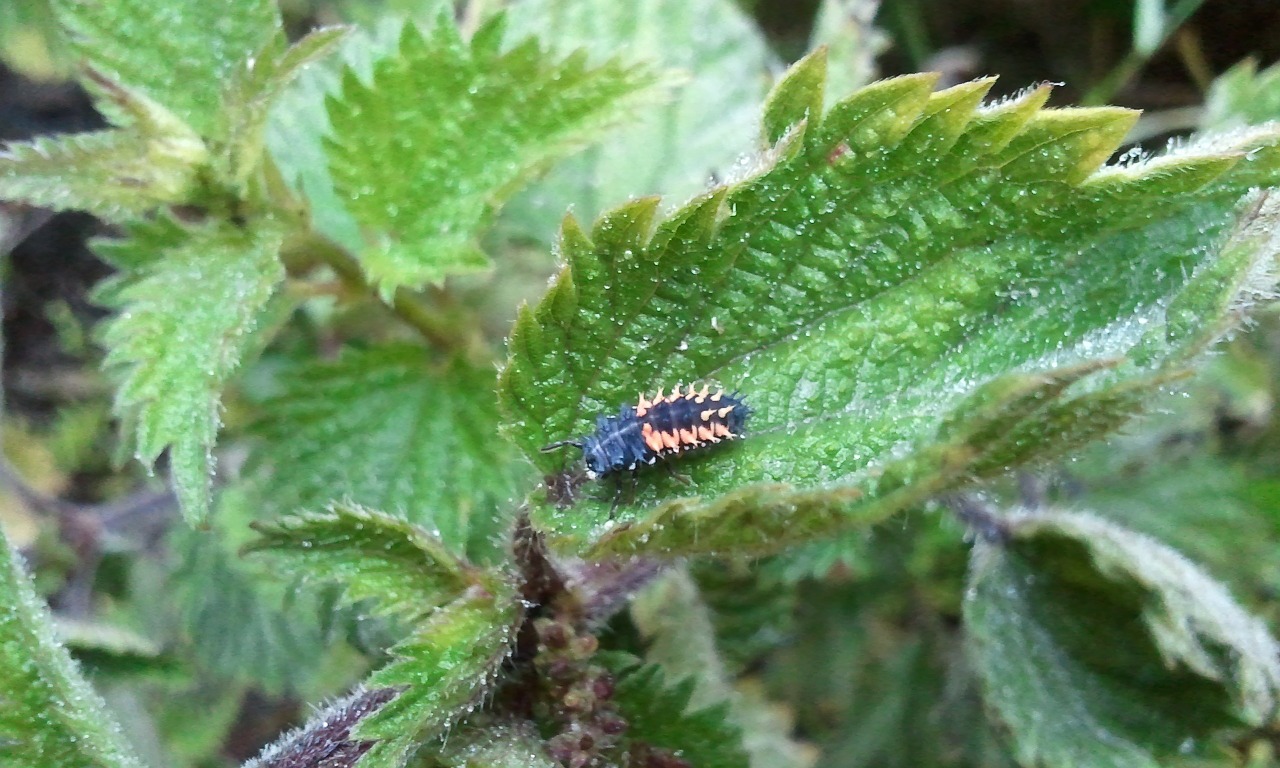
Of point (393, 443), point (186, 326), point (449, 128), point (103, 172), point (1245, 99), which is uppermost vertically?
point (103, 172)

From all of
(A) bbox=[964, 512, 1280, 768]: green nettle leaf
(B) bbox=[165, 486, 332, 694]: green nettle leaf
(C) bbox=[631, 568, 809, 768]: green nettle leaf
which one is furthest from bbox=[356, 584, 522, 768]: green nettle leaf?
(B) bbox=[165, 486, 332, 694]: green nettle leaf

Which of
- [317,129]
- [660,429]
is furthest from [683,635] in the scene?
[317,129]

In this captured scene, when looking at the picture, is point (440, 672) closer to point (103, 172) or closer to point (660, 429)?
point (660, 429)

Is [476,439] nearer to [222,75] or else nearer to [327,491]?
[327,491]

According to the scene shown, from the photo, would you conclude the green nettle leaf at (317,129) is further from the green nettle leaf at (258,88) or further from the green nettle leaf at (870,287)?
the green nettle leaf at (870,287)

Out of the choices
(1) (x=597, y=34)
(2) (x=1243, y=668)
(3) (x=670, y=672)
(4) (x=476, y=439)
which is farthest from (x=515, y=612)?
(1) (x=597, y=34)

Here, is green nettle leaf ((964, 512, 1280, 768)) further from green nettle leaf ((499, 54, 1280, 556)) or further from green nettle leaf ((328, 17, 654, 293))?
green nettle leaf ((328, 17, 654, 293))
